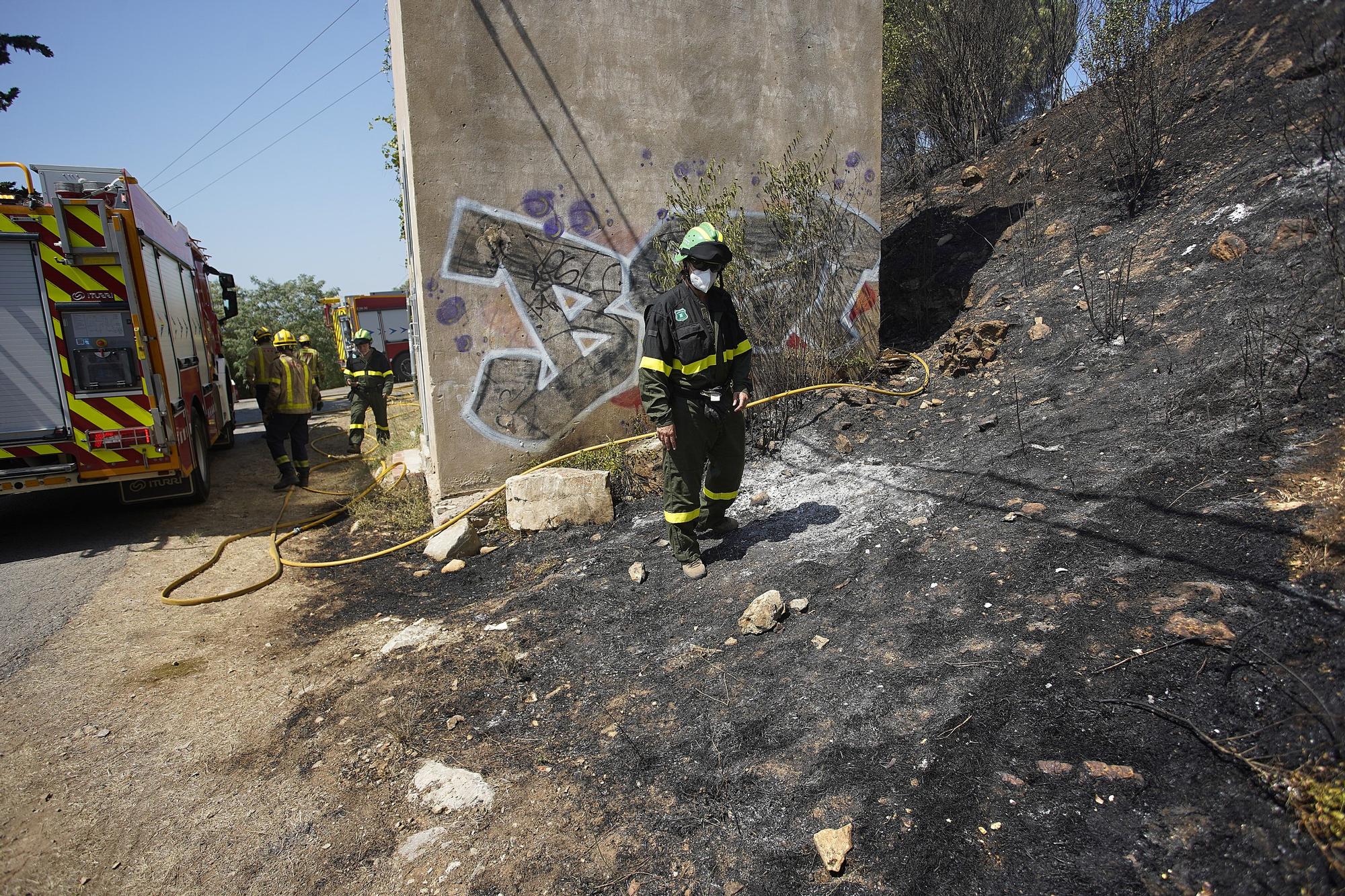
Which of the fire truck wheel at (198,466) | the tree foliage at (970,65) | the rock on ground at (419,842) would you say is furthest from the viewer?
the tree foliage at (970,65)

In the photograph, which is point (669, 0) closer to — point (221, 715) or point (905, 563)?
point (905, 563)

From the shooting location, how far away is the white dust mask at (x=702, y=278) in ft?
12.8

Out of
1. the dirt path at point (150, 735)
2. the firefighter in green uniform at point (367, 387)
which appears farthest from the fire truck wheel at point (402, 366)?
the dirt path at point (150, 735)

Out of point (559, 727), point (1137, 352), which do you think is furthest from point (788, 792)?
point (1137, 352)

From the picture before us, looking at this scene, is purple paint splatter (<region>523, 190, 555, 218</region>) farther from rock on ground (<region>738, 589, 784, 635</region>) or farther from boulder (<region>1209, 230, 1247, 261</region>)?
boulder (<region>1209, 230, 1247, 261</region>)

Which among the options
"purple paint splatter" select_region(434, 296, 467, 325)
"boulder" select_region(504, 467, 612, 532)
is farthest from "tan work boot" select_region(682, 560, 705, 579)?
"purple paint splatter" select_region(434, 296, 467, 325)

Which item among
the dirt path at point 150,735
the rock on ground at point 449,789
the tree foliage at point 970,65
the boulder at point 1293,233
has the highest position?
the tree foliage at point 970,65

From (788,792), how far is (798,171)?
5505 mm

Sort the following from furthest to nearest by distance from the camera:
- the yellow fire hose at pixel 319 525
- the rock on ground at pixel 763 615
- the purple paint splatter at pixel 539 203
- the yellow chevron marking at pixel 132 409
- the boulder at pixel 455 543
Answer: the yellow chevron marking at pixel 132 409
the purple paint splatter at pixel 539 203
the boulder at pixel 455 543
the yellow fire hose at pixel 319 525
the rock on ground at pixel 763 615

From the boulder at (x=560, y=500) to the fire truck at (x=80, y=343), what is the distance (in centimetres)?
359

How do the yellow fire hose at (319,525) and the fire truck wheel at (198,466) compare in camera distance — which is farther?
the fire truck wheel at (198,466)

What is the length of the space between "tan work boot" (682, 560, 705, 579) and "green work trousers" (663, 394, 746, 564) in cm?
3

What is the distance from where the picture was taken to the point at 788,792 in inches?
93.7

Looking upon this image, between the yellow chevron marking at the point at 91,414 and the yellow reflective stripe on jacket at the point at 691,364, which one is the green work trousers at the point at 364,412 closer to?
the yellow chevron marking at the point at 91,414
